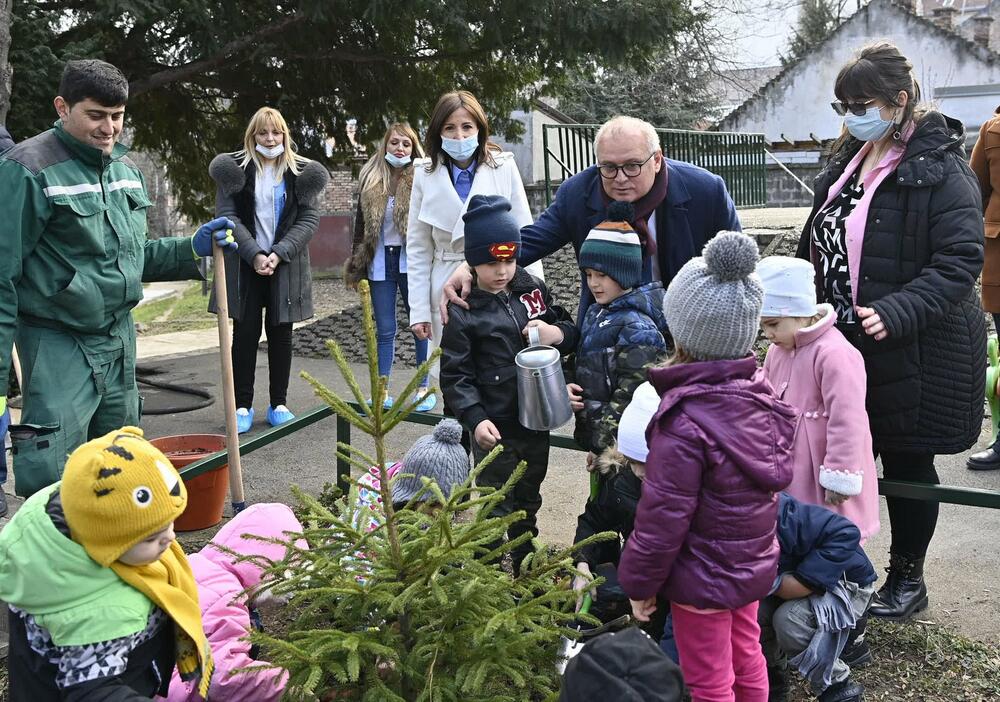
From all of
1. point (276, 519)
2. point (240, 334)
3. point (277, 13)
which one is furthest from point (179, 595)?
point (277, 13)

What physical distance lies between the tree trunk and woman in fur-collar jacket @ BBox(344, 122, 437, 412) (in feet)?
7.69

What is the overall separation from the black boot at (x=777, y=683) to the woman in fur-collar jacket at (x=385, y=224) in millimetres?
3872

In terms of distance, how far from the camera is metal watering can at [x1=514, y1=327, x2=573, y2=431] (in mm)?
3320

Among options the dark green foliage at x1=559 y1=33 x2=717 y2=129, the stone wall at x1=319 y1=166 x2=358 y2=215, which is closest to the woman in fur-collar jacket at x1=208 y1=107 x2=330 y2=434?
the dark green foliage at x1=559 y1=33 x2=717 y2=129

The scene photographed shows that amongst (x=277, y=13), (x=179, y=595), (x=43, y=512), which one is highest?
(x=277, y=13)

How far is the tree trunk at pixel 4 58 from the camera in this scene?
612cm

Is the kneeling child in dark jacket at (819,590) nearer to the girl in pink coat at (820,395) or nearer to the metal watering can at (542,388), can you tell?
the girl in pink coat at (820,395)

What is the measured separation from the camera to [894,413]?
11.4 feet

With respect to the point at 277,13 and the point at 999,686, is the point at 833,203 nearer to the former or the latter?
the point at 999,686

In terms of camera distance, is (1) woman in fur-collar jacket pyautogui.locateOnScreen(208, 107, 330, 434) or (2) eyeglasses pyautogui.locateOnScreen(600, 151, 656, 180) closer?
(2) eyeglasses pyautogui.locateOnScreen(600, 151, 656, 180)

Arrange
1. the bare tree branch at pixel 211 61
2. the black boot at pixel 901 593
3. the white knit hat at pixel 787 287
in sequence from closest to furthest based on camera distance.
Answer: the white knit hat at pixel 787 287 < the black boot at pixel 901 593 < the bare tree branch at pixel 211 61

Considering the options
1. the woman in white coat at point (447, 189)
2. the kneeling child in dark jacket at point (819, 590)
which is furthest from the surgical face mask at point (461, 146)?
the kneeling child in dark jacket at point (819, 590)

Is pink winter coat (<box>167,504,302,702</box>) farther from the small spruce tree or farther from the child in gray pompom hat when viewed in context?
the child in gray pompom hat

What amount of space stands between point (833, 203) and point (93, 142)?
8.96 ft
